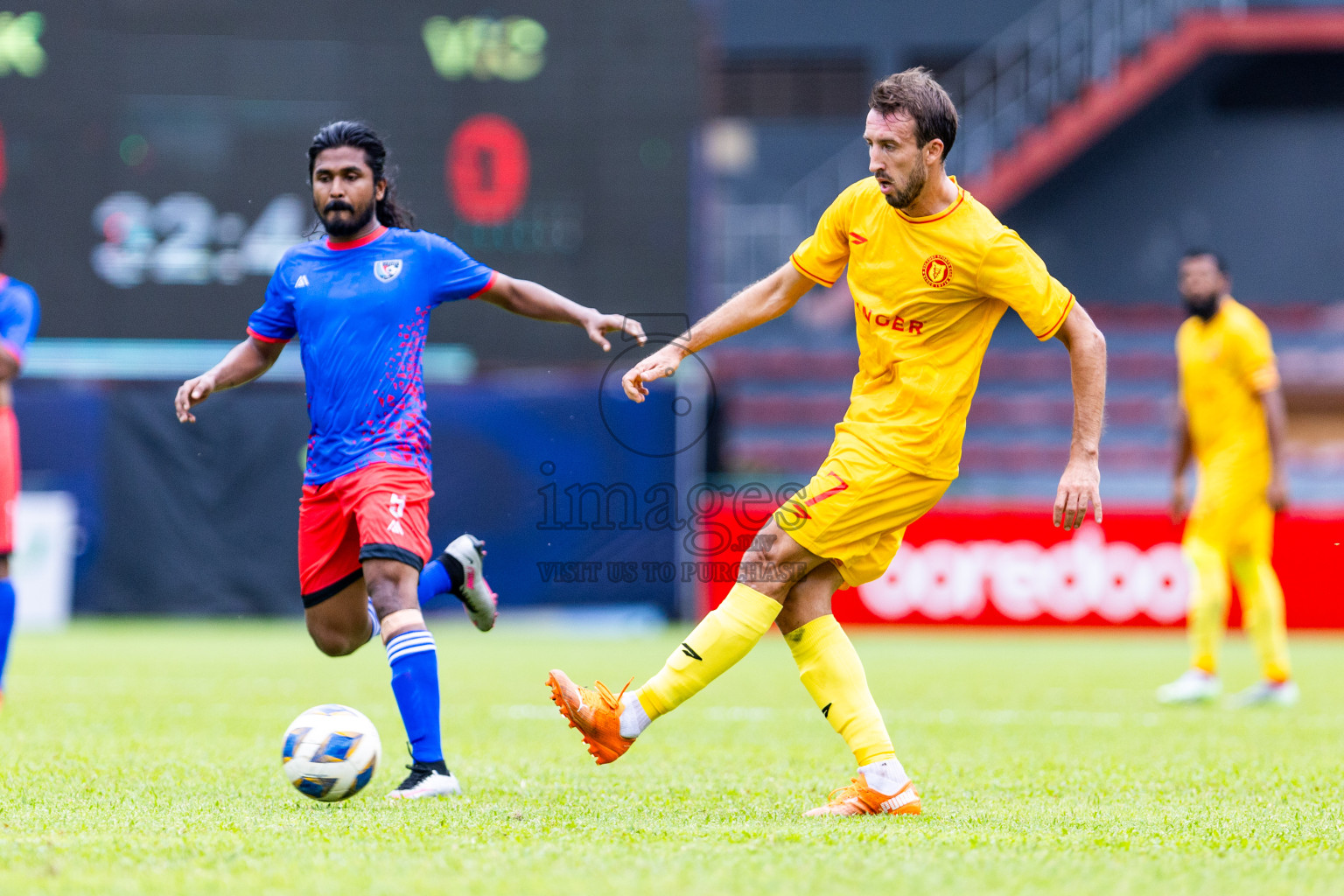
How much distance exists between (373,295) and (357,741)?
144cm

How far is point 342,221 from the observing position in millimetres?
5066

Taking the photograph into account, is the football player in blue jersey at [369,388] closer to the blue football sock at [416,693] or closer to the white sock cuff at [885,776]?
the blue football sock at [416,693]

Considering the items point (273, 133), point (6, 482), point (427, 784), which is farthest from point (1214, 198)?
point (427, 784)

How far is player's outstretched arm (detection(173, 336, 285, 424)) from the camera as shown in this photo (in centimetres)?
524

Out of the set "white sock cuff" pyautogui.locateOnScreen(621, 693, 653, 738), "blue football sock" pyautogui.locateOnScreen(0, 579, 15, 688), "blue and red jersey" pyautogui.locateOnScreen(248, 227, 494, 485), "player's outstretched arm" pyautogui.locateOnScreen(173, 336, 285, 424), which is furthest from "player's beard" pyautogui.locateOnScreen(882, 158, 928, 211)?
"blue football sock" pyautogui.locateOnScreen(0, 579, 15, 688)

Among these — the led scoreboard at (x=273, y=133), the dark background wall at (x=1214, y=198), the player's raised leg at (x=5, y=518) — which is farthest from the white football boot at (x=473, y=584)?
the dark background wall at (x=1214, y=198)

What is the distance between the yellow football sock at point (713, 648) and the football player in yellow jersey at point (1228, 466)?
4.88 meters

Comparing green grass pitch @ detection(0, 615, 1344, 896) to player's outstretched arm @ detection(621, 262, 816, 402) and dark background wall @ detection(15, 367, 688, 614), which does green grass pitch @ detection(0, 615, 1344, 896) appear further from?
dark background wall @ detection(15, 367, 688, 614)

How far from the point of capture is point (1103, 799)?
4.79 m

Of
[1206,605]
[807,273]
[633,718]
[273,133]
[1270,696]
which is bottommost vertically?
[1270,696]

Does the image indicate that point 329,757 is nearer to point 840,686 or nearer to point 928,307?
point 840,686

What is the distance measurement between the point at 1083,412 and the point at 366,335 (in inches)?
89.3

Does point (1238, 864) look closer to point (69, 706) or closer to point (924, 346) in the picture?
point (924, 346)

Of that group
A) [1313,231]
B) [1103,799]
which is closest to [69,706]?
[1103,799]
